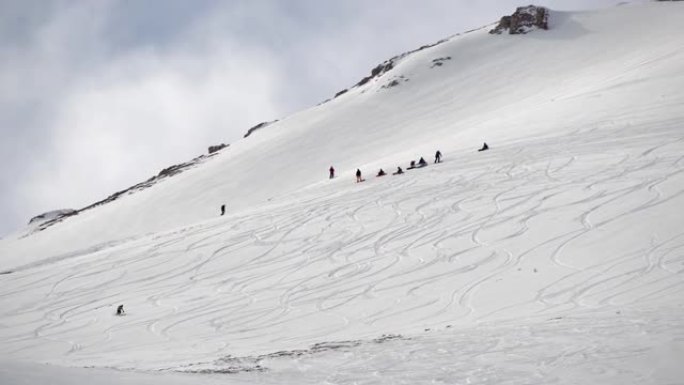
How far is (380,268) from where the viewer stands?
18.1 metres

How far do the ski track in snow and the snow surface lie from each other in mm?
87

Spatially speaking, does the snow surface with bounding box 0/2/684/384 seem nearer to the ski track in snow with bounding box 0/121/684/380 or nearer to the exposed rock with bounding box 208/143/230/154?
the ski track in snow with bounding box 0/121/684/380

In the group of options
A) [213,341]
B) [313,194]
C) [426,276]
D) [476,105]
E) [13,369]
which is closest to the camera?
[13,369]

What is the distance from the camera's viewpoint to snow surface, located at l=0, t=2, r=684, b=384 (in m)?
9.12

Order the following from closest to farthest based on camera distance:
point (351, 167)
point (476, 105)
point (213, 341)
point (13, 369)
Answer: point (13, 369) < point (213, 341) < point (351, 167) < point (476, 105)

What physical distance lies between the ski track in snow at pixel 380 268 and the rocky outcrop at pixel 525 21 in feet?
154

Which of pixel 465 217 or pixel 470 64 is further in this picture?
pixel 470 64

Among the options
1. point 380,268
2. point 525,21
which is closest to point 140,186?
point 380,268

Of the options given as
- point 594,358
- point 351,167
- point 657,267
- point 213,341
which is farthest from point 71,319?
point 351,167

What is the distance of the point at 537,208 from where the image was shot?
20953 millimetres

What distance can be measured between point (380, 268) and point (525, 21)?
61215mm

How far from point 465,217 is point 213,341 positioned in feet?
35.8

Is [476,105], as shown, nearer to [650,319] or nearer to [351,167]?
[351,167]

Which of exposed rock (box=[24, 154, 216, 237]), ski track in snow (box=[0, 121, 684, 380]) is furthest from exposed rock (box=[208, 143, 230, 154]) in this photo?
ski track in snow (box=[0, 121, 684, 380])
